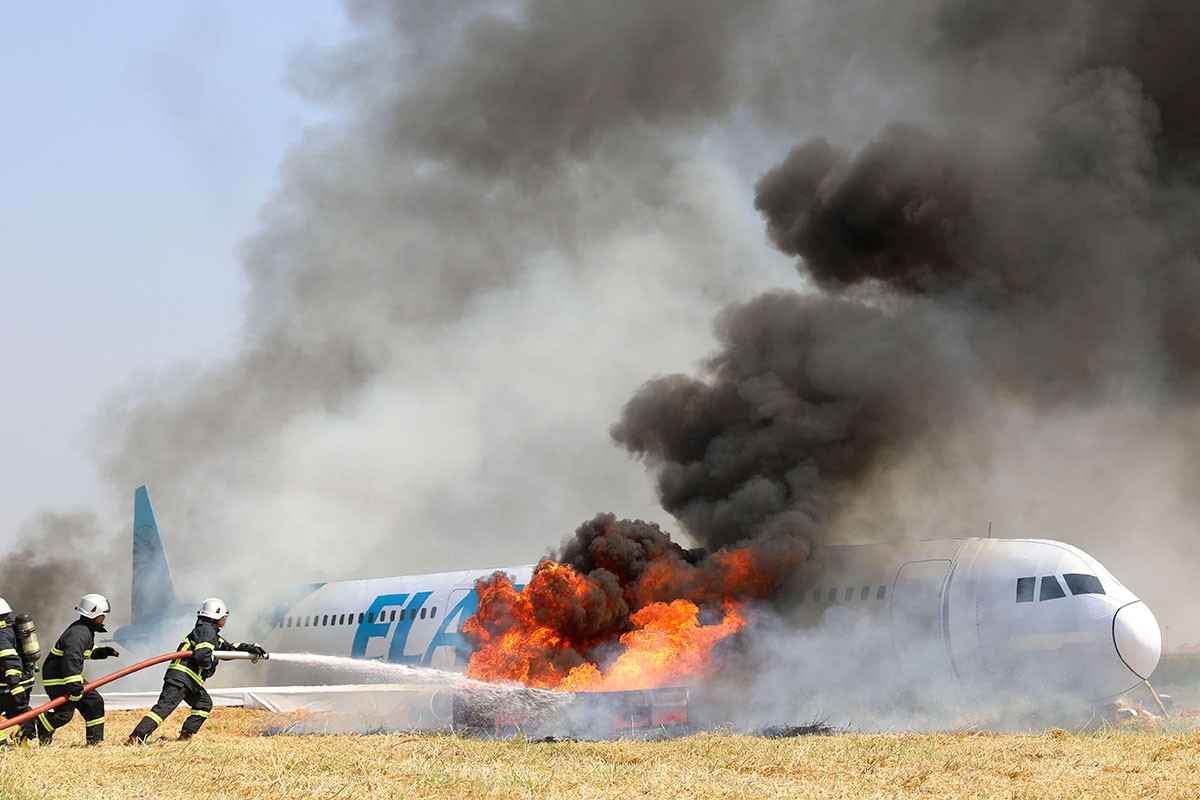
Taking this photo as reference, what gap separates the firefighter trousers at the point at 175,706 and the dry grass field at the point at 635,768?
0.35m

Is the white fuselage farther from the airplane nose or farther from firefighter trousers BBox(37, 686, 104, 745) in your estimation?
firefighter trousers BBox(37, 686, 104, 745)

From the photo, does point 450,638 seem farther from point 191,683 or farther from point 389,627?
point 191,683

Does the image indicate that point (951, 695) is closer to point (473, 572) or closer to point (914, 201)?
point (914, 201)

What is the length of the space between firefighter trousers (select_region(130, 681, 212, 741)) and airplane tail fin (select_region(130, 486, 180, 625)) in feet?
81.3

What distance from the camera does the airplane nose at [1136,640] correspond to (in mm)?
18953

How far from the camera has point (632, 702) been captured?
1858 cm

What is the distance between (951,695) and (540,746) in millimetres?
7698

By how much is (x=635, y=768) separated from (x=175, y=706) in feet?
26.8

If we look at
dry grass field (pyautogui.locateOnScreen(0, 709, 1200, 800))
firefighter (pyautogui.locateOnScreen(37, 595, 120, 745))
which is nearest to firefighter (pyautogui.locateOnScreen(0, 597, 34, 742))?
firefighter (pyautogui.locateOnScreen(37, 595, 120, 745))

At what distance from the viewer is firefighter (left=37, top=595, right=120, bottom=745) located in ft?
59.4

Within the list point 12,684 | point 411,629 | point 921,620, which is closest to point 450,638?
point 411,629

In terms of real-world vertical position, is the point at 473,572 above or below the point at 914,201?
below

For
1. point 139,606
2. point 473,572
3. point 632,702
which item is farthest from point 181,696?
point 139,606

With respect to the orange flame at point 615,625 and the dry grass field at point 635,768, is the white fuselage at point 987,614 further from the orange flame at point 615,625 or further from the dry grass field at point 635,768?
the orange flame at point 615,625
